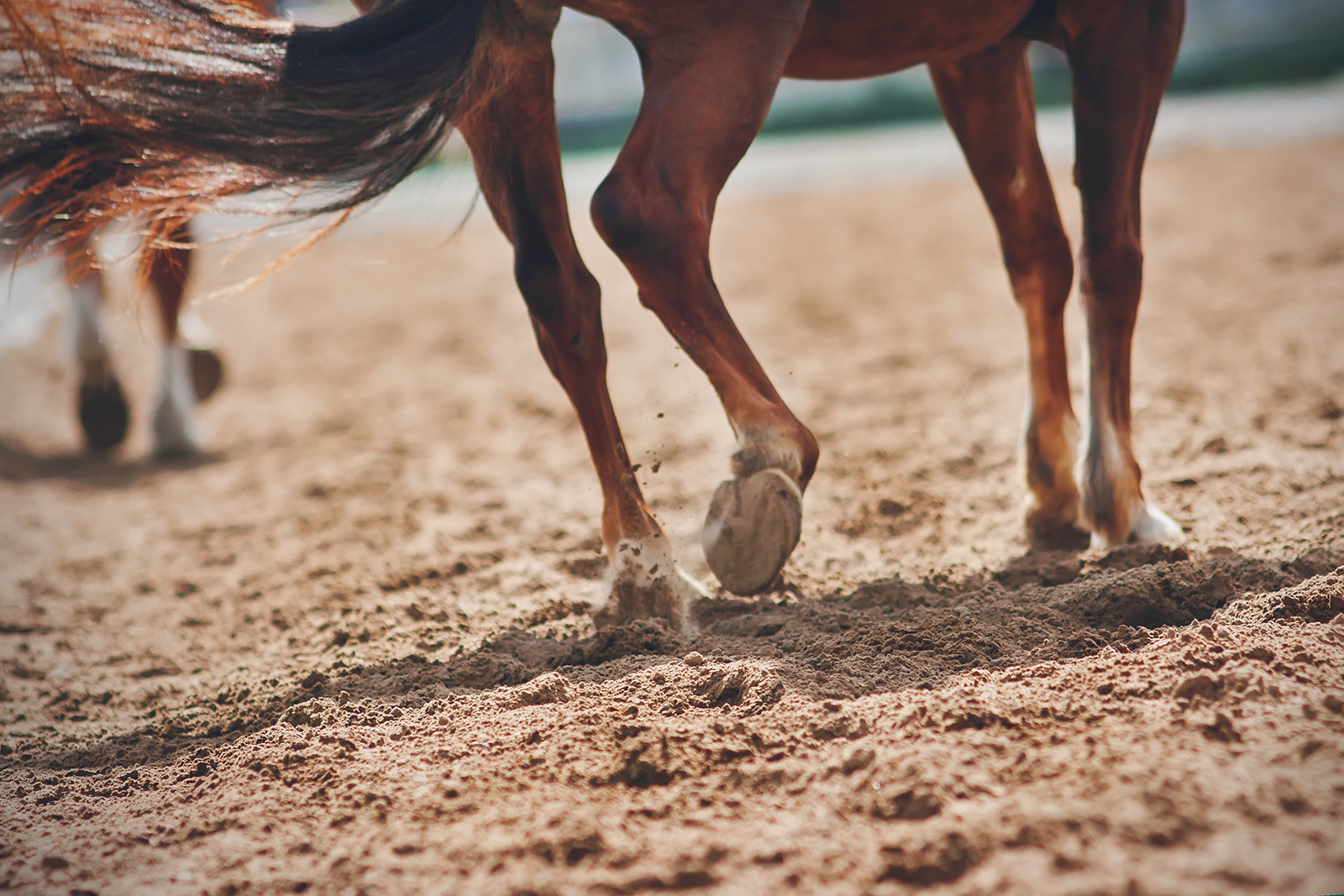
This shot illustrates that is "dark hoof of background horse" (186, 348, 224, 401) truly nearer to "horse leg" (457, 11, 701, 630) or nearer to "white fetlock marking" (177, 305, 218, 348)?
"white fetlock marking" (177, 305, 218, 348)

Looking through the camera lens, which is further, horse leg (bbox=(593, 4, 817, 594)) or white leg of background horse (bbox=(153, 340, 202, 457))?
white leg of background horse (bbox=(153, 340, 202, 457))

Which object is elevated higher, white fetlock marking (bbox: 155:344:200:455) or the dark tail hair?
the dark tail hair

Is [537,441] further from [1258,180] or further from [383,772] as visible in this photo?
[1258,180]

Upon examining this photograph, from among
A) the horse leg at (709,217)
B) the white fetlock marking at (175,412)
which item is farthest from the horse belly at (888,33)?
the white fetlock marking at (175,412)

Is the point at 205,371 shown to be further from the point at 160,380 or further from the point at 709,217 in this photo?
the point at 709,217

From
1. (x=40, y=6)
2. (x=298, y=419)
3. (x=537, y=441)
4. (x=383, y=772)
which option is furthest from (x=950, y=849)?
(x=298, y=419)

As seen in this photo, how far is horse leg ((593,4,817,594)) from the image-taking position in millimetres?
1826

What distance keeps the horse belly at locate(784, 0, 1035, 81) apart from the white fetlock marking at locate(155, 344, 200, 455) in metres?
3.53

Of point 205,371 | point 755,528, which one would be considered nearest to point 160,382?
point 205,371

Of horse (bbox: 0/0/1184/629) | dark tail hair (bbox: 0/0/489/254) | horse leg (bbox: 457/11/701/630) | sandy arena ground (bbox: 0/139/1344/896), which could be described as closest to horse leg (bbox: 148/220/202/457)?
sandy arena ground (bbox: 0/139/1344/896)

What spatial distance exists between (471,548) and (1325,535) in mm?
2083

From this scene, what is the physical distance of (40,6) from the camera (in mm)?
1782

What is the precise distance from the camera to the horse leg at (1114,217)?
2.33 metres

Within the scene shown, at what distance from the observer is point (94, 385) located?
4750 mm
